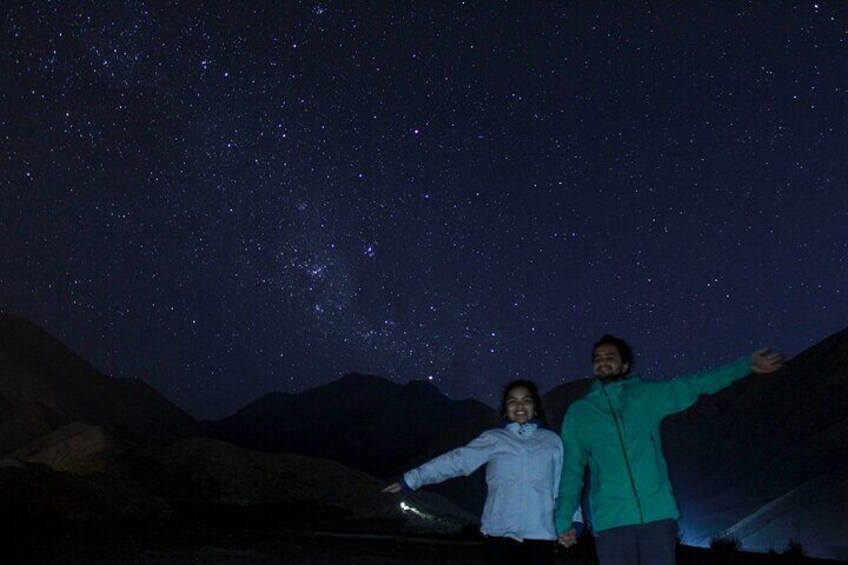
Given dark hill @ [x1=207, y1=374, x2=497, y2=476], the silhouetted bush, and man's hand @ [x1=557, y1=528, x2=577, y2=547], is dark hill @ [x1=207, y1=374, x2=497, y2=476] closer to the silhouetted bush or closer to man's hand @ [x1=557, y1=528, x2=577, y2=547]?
the silhouetted bush

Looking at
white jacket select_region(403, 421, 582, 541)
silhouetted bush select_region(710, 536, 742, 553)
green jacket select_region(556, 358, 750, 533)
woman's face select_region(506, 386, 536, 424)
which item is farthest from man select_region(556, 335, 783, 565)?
silhouetted bush select_region(710, 536, 742, 553)

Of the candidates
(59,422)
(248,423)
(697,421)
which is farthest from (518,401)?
(248,423)

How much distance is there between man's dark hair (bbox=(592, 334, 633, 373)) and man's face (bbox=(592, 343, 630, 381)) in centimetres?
3

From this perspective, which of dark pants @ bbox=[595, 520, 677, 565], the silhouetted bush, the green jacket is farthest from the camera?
the silhouetted bush

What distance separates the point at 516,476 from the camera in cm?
496

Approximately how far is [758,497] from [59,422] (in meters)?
40.1

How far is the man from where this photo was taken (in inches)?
173

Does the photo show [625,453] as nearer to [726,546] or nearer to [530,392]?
[530,392]

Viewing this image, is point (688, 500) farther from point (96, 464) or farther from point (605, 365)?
point (605, 365)

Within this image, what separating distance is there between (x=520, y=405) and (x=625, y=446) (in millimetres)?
822

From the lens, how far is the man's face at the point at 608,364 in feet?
16.0

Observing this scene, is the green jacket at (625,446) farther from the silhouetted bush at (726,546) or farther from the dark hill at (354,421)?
the dark hill at (354,421)

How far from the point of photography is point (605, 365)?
16.0 ft

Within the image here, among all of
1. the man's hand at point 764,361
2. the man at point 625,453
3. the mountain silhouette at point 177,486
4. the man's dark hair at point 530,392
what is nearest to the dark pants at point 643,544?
the man at point 625,453
